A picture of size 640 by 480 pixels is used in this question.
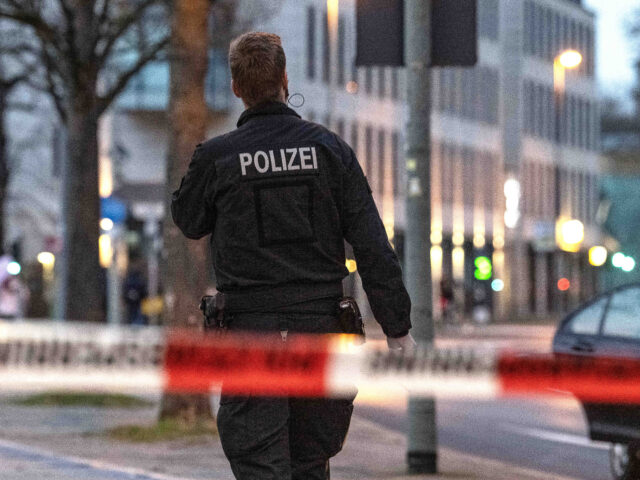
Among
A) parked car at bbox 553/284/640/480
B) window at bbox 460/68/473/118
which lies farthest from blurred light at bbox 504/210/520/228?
parked car at bbox 553/284/640/480

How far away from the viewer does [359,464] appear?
12.3 metres

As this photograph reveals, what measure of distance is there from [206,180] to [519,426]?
47.5ft

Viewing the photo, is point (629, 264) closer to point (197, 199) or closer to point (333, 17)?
point (197, 199)

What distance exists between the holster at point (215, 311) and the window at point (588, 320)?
7123 mm

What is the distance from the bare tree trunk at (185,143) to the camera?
49.3 ft

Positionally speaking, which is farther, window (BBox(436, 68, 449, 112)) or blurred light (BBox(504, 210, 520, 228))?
blurred light (BBox(504, 210, 520, 228))

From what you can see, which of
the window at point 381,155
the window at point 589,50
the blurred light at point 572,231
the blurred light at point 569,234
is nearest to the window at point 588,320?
the window at point 381,155

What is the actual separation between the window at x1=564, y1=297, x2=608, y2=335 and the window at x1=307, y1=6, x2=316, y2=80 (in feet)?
161

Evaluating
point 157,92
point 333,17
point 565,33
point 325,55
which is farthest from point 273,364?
point 565,33

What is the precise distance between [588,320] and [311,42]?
1966 inches

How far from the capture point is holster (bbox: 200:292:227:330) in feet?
18.2

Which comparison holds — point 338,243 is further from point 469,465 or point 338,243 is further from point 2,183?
point 2,183

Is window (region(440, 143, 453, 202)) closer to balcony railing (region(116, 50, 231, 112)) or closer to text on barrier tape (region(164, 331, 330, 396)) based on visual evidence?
balcony railing (region(116, 50, 231, 112))

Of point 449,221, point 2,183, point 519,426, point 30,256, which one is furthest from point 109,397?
point 449,221
